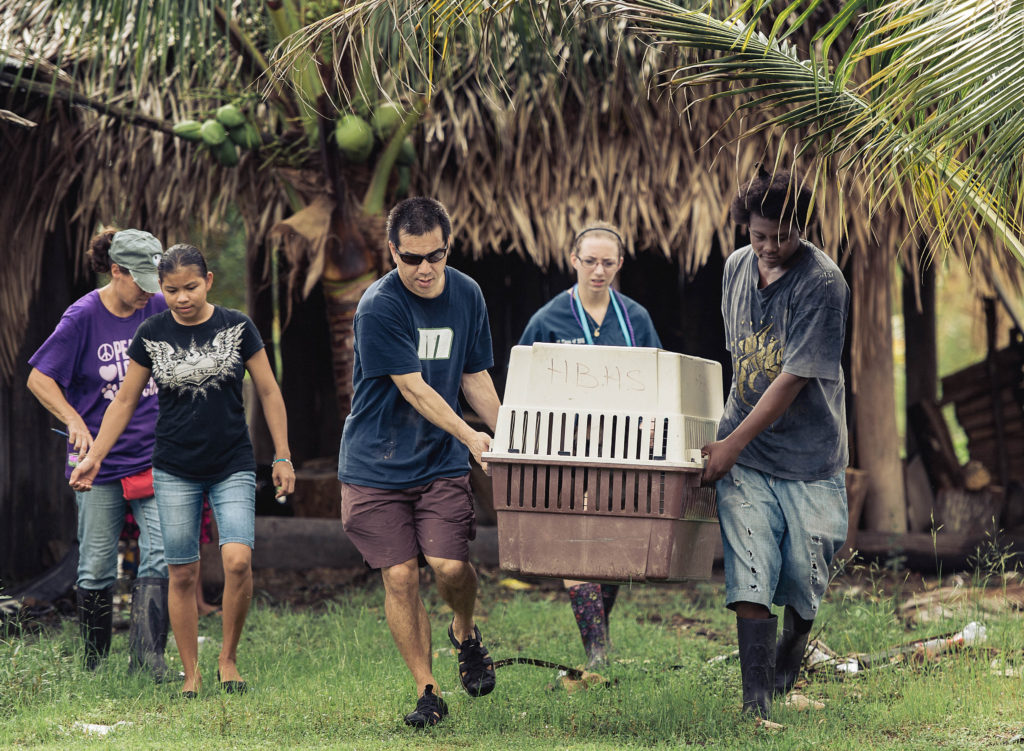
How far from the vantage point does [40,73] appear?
280 inches

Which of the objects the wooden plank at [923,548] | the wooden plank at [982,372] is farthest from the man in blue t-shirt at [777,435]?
the wooden plank at [982,372]

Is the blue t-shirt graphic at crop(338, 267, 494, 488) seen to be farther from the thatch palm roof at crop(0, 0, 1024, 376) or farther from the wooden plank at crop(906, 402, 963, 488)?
the wooden plank at crop(906, 402, 963, 488)

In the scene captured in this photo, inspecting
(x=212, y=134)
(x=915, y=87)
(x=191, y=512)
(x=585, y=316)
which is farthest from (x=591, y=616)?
(x=212, y=134)

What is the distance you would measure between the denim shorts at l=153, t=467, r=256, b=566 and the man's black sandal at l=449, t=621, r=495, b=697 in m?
0.96

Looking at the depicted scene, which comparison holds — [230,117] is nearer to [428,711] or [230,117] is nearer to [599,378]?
[599,378]

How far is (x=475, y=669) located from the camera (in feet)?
14.6

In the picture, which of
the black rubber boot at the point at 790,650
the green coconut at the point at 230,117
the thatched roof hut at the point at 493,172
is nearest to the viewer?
the black rubber boot at the point at 790,650

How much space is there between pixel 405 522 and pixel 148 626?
1395 millimetres

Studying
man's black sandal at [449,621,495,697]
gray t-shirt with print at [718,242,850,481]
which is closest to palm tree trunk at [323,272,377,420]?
man's black sandal at [449,621,495,697]

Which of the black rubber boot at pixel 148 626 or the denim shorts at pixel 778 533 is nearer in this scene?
the denim shorts at pixel 778 533

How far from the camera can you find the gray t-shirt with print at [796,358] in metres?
4.02

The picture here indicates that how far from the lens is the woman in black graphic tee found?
4.69m

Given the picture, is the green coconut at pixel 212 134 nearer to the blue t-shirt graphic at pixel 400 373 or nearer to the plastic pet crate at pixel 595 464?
the blue t-shirt graphic at pixel 400 373

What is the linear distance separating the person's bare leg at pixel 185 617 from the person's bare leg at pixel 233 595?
115 millimetres
